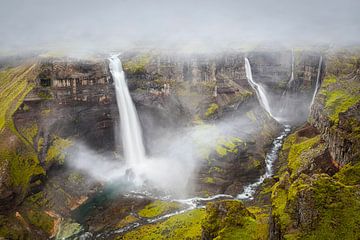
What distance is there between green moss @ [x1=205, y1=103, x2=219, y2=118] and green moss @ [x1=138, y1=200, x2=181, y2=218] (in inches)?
1249

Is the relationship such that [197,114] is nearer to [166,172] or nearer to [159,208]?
[166,172]

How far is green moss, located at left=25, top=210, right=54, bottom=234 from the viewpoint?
5604 centimetres

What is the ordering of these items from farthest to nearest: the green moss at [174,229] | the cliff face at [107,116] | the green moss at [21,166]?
the cliff face at [107,116] < the green moss at [21,166] < the green moss at [174,229]

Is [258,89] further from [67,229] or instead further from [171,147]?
[67,229]

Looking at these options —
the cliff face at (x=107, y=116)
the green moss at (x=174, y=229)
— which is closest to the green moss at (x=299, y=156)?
the cliff face at (x=107, y=116)

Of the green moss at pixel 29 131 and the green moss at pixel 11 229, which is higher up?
the green moss at pixel 29 131

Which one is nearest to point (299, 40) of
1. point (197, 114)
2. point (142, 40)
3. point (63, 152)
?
point (142, 40)

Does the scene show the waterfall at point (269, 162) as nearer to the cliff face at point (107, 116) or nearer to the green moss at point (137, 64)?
the cliff face at point (107, 116)

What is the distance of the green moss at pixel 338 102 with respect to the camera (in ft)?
202

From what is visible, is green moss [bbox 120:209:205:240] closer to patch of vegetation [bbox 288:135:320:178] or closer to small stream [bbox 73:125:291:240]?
small stream [bbox 73:125:291:240]

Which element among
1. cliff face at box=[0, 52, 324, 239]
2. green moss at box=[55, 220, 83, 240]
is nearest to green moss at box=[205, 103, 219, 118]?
cliff face at box=[0, 52, 324, 239]

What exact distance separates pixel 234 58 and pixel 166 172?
44.8 meters

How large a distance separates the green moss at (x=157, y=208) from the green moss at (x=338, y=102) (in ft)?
92.1

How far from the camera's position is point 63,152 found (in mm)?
70688
